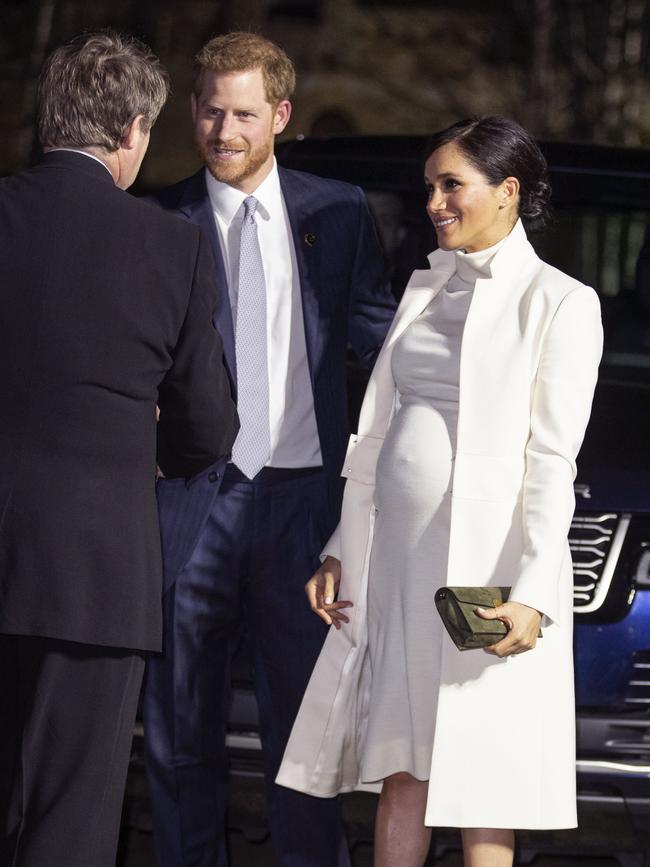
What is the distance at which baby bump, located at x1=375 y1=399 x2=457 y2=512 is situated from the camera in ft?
11.4

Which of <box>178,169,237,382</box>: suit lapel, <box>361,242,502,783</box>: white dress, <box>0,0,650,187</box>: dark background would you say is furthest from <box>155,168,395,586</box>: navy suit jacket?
<box>0,0,650,187</box>: dark background

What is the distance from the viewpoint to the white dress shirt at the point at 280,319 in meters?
3.98

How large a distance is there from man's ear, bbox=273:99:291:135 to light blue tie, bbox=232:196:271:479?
380 mm

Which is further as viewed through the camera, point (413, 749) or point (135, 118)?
point (413, 749)

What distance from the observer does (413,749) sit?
3.50m

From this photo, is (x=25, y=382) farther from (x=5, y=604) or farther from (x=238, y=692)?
(x=238, y=692)

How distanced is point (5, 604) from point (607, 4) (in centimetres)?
2765

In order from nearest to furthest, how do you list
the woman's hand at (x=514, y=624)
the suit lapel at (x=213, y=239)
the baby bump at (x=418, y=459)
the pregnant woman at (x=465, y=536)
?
the woman's hand at (x=514, y=624)
the pregnant woman at (x=465, y=536)
the baby bump at (x=418, y=459)
the suit lapel at (x=213, y=239)

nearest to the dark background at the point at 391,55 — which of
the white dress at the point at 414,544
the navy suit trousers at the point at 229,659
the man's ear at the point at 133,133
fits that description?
the navy suit trousers at the point at 229,659

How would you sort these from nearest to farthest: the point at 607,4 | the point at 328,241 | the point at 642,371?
the point at 328,241 < the point at 642,371 < the point at 607,4

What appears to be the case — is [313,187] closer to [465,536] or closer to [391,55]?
[465,536]

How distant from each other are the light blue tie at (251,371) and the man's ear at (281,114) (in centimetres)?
38

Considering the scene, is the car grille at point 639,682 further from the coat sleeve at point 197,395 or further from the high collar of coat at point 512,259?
the coat sleeve at point 197,395

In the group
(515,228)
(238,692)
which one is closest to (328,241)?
(515,228)
